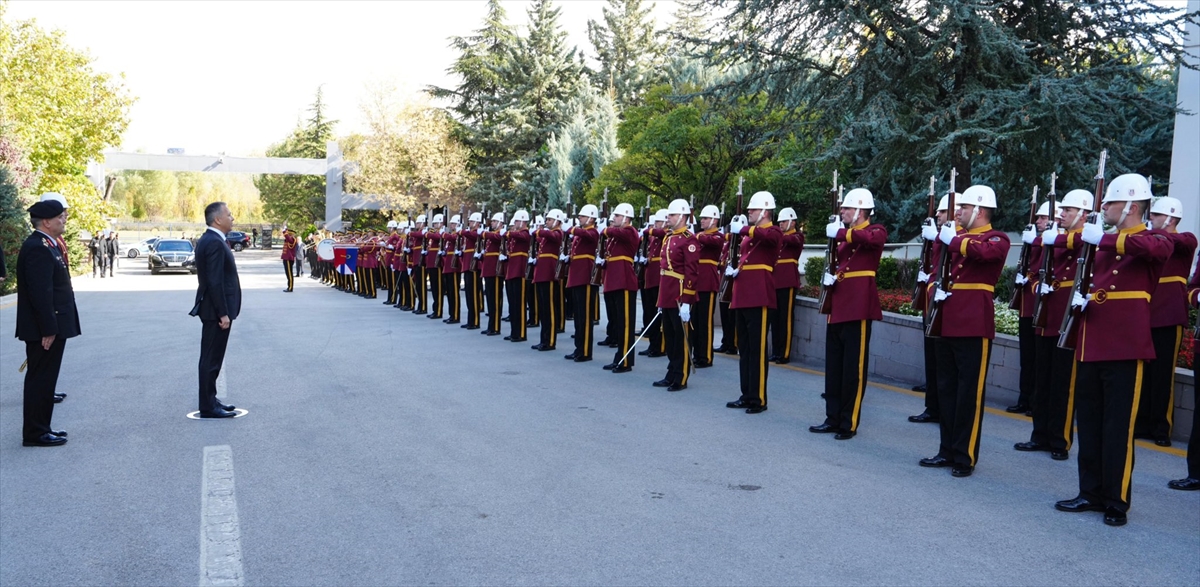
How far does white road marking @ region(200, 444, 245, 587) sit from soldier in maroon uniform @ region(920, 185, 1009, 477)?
172 inches

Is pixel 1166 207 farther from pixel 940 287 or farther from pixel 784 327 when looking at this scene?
pixel 784 327

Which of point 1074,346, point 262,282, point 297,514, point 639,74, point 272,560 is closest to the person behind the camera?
point 272,560

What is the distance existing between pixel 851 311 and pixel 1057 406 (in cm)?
162

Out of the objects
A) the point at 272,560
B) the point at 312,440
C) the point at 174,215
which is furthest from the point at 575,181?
the point at 174,215

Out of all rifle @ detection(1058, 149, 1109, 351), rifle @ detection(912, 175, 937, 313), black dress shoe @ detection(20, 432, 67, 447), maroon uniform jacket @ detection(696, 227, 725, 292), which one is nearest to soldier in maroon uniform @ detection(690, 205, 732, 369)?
maroon uniform jacket @ detection(696, 227, 725, 292)

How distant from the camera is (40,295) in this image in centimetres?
701

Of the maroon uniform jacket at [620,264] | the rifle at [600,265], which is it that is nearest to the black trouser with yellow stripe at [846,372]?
the maroon uniform jacket at [620,264]

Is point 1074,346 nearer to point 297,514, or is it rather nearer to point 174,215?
point 297,514

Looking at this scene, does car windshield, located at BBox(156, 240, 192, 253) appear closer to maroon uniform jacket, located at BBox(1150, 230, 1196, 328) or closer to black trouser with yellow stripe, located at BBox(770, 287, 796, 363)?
black trouser with yellow stripe, located at BBox(770, 287, 796, 363)

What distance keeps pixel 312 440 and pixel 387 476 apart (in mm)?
1316

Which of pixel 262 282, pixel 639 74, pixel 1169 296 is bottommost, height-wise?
pixel 262 282

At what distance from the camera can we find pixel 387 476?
6.18 meters

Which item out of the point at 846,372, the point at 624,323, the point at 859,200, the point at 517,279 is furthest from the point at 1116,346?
the point at 517,279

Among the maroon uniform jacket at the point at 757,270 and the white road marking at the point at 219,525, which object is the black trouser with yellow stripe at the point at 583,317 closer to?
the maroon uniform jacket at the point at 757,270
